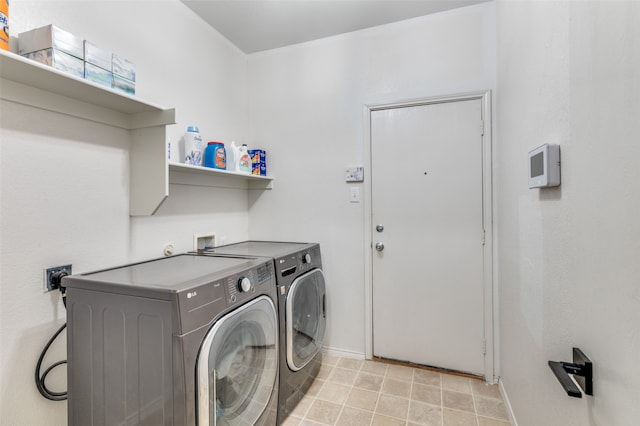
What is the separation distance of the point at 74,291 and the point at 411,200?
2051 millimetres

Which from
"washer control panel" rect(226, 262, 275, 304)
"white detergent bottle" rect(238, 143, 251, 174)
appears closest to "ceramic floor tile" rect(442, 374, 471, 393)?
"washer control panel" rect(226, 262, 275, 304)

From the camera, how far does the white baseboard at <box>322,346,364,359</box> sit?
238 cm

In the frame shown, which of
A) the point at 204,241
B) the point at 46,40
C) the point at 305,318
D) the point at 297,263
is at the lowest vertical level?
the point at 305,318

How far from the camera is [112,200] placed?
5.11ft

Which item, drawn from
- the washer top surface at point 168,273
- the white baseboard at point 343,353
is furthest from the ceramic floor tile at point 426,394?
the washer top surface at point 168,273

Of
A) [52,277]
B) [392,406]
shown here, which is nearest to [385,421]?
[392,406]

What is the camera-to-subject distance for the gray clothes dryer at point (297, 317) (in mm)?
1670

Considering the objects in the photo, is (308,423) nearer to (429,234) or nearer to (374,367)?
(374,367)

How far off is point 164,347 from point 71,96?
1.23 m

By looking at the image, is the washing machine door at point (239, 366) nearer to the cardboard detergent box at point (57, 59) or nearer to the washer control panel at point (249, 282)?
the washer control panel at point (249, 282)

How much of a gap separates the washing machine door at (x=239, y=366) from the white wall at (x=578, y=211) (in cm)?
114

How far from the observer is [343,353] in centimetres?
242

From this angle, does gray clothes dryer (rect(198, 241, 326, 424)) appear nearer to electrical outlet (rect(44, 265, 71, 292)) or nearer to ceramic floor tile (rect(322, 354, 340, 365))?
ceramic floor tile (rect(322, 354, 340, 365))

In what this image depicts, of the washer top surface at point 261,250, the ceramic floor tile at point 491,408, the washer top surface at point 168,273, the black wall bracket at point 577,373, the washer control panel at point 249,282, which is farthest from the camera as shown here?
the washer top surface at point 261,250
